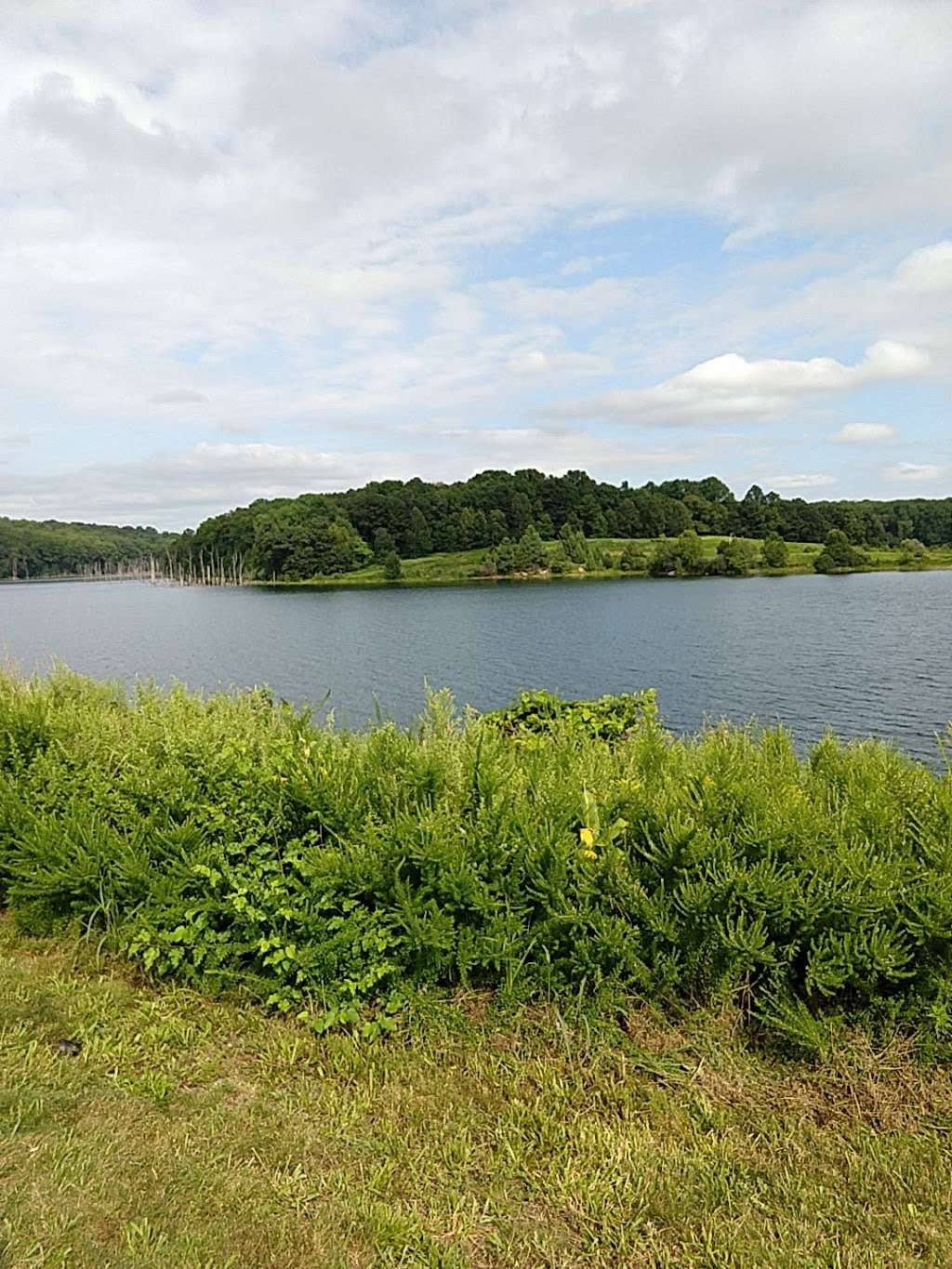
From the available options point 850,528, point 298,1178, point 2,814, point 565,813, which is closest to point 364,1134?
point 298,1178

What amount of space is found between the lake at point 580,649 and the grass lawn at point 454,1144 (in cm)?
313

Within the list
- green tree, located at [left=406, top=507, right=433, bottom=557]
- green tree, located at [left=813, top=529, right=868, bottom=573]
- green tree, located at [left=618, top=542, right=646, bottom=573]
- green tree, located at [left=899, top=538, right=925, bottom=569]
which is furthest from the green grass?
green tree, located at [left=406, top=507, right=433, bottom=557]

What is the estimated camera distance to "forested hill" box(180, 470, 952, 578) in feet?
455

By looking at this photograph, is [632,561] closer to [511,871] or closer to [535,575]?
[535,575]

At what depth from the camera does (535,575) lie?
120875 mm

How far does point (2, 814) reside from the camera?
5.23 metres

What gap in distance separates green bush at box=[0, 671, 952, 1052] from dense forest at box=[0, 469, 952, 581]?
384 feet

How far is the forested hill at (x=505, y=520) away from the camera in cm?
13862

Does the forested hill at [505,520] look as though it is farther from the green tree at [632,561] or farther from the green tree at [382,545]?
the green tree at [632,561]

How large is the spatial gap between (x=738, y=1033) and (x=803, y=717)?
79.2 feet

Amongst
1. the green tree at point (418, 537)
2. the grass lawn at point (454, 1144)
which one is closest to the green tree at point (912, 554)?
the green tree at point (418, 537)

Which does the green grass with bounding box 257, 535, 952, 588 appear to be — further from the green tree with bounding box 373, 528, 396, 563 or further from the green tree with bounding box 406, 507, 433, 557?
the green tree with bounding box 406, 507, 433, 557

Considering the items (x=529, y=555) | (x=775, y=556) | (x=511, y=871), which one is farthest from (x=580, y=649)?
(x=775, y=556)

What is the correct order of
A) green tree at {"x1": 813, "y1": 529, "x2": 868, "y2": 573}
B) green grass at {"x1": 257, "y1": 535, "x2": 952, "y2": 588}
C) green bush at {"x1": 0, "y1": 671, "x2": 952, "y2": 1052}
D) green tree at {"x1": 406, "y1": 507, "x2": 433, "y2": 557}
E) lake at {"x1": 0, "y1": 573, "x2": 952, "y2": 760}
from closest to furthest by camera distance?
green bush at {"x1": 0, "y1": 671, "x2": 952, "y2": 1052}
lake at {"x1": 0, "y1": 573, "x2": 952, "y2": 760}
green tree at {"x1": 813, "y1": 529, "x2": 868, "y2": 573}
green grass at {"x1": 257, "y1": 535, "x2": 952, "y2": 588}
green tree at {"x1": 406, "y1": 507, "x2": 433, "y2": 557}
